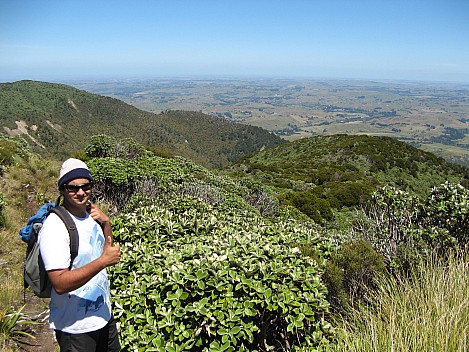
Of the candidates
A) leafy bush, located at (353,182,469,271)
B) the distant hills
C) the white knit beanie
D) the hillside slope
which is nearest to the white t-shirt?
the white knit beanie

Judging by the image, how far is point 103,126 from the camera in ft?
352

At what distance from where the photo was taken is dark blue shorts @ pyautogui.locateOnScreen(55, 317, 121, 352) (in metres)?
2.38

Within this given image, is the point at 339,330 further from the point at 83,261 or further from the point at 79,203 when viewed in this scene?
the point at 79,203

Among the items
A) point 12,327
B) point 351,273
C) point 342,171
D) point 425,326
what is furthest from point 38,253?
point 342,171

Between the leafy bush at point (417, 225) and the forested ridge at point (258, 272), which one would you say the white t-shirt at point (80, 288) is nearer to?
the forested ridge at point (258, 272)

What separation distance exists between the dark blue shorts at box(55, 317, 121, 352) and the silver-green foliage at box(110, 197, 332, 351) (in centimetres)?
35

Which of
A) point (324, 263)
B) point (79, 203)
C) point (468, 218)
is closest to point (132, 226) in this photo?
point (79, 203)

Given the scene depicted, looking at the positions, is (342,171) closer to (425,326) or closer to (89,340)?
(425,326)

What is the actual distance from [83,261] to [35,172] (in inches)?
389

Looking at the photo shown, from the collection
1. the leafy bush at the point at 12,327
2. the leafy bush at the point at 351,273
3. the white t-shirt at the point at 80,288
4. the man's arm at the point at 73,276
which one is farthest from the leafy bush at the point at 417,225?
the leafy bush at the point at 12,327

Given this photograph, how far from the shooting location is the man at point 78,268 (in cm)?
207

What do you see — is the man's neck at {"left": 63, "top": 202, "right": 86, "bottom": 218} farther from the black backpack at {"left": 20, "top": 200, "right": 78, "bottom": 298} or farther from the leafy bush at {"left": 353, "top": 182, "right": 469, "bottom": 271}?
the leafy bush at {"left": 353, "top": 182, "right": 469, "bottom": 271}

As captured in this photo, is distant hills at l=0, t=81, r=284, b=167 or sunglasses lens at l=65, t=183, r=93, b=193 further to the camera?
distant hills at l=0, t=81, r=284, b=167

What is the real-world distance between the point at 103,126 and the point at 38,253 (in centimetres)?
11483
